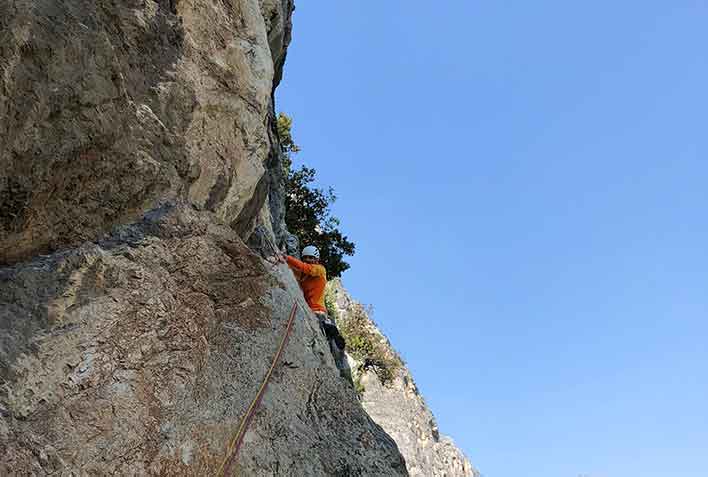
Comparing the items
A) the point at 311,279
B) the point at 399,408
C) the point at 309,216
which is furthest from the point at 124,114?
the point at 399,408

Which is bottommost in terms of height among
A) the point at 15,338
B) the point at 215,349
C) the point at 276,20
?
the point at 15,338

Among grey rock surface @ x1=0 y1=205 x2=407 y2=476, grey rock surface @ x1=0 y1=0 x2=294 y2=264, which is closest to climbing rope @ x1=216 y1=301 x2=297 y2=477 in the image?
grey rock surface @ x1=0 y1=205 x2=407 y2=476

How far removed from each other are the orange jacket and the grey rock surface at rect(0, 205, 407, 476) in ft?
10.1

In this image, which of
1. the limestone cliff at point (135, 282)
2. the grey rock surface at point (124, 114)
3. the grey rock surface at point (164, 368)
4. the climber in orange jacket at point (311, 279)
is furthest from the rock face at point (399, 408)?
the grey rock surface at point (164, 368)

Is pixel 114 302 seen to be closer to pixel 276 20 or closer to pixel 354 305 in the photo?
pixel 276 20

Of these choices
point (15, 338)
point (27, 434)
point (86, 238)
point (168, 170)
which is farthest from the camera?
point (168, 170)

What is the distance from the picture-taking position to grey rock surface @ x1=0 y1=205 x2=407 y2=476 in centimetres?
519

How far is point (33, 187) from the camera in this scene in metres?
5.94

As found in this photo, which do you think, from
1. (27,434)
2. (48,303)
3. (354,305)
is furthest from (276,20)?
(354,305)

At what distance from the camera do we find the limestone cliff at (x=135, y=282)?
536 centimetres

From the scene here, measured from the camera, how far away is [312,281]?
10898 millimetres

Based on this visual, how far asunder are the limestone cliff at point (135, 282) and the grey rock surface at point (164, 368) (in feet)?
0.05

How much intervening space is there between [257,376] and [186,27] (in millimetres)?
4156

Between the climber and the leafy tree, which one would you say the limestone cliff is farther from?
the leafy tree
